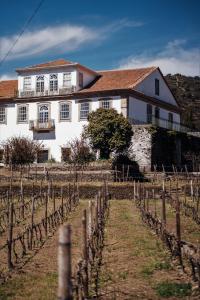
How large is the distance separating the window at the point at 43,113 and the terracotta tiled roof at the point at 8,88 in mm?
4161

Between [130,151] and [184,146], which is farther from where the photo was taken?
[184,146]

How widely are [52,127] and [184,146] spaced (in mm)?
13094

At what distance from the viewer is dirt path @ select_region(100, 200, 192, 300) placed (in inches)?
336

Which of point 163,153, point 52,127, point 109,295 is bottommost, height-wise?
point 109,295

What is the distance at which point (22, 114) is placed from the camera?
45250 mm

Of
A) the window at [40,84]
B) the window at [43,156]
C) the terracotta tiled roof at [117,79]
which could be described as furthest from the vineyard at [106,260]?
the window at [40,84]

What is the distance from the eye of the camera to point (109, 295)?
8.38 meters

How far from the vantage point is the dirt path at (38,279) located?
28.1ft

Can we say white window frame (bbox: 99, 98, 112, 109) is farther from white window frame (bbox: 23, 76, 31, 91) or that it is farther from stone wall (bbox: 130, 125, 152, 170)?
white window frame (bbox: 23, 76, 31, 91)

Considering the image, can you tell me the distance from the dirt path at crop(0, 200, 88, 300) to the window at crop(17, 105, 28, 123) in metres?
32.7

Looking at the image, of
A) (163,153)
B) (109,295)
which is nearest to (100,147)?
(163,153)

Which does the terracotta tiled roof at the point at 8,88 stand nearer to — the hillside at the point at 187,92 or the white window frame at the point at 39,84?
the white window frame at the point at 39,84

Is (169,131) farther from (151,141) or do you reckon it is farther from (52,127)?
(52,127)

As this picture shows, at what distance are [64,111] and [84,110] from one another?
222 centimetres
